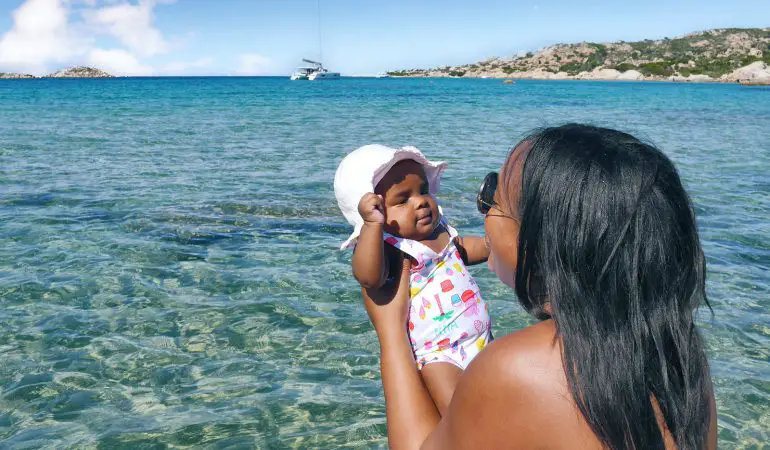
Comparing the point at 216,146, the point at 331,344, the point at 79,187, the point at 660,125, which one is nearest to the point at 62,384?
the point at 331,344

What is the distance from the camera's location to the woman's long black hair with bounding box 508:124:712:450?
1.60 metres

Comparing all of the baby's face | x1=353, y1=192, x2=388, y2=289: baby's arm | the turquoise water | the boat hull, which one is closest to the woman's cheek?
the turquoise water

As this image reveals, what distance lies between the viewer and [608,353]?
161 centimetres

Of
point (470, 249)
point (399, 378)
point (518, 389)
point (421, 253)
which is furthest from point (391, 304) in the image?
point (518, 389)

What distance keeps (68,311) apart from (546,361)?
542 cm

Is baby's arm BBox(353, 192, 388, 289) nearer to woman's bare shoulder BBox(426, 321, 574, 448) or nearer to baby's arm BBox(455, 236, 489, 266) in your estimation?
baby's arm BBox(455, 236, 489, 266)

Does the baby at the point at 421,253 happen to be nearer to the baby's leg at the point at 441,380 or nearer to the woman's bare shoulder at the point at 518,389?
the baby's leg at the point at 441,380

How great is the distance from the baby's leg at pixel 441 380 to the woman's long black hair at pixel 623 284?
1285mm

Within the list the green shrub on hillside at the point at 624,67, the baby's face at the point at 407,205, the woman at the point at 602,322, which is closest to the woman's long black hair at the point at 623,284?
the woman at the point at 602,322

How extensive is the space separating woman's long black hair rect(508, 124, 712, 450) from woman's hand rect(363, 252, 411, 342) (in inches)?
53.6

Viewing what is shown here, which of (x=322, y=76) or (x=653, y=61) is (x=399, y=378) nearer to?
(x=653, y=61)

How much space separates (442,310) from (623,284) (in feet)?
5.37

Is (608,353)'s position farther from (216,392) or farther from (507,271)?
(216,392)

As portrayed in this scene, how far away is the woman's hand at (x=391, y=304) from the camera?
118 inches
